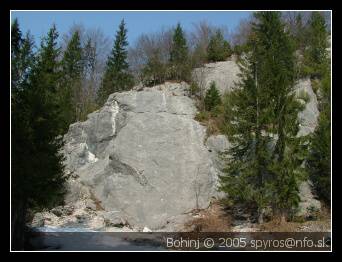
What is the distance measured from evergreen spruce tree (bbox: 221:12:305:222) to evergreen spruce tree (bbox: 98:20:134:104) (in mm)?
18098

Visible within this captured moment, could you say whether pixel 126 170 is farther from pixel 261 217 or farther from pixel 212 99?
pixel 261 217

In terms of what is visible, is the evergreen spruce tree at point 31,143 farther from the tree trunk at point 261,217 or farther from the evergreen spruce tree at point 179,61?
the evergreen spruce tree at point 179,61

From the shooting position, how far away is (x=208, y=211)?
1021 inches

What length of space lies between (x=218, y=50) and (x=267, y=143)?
63.5 feet

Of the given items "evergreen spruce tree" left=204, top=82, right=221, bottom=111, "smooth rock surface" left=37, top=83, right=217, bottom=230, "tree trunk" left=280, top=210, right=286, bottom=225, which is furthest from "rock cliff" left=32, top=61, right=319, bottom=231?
"tree trunk" left=280, top=210, right=286, bottom=225

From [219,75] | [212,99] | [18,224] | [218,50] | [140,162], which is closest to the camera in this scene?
[18,224]

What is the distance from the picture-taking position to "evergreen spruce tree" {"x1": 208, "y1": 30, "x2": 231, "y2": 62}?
130ft

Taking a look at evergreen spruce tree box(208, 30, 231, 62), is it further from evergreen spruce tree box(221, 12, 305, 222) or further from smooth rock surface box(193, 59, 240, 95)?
evergreen spruce tree box(221, 12, 305, 222)

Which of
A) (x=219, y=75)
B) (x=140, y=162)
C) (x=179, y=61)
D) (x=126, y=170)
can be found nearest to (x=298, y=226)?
(x=140, y=162)

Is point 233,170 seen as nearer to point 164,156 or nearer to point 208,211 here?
point 208,211

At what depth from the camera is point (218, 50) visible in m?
40.0

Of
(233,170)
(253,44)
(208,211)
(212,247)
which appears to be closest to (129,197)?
(208,211)

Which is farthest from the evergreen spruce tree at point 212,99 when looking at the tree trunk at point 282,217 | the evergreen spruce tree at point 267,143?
the tree trunk at point 282,217

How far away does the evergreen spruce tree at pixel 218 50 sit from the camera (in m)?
39.7
